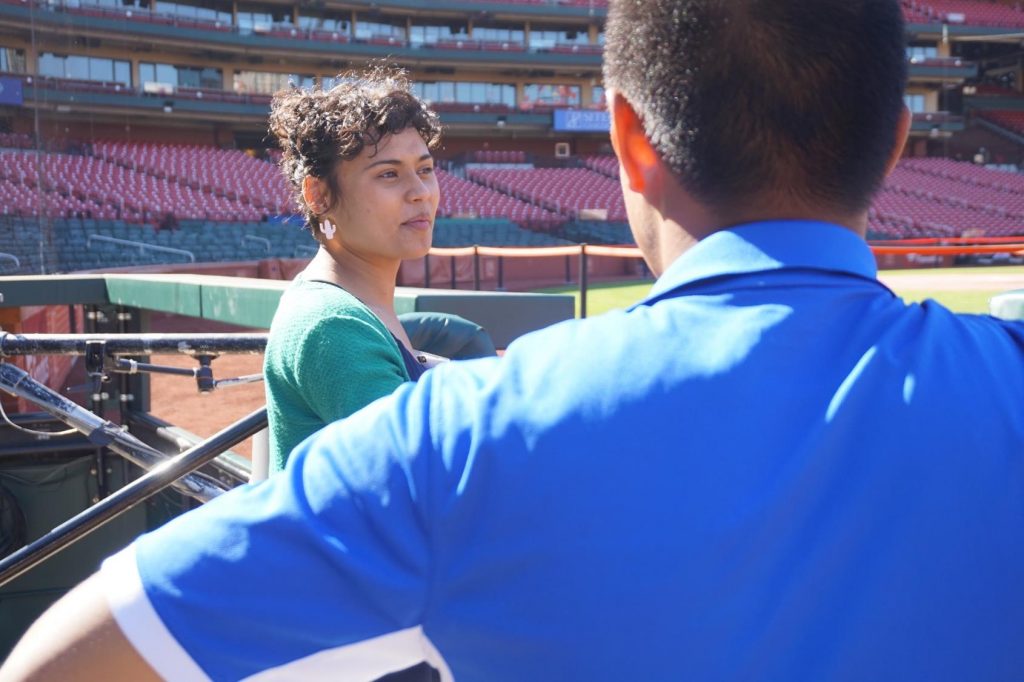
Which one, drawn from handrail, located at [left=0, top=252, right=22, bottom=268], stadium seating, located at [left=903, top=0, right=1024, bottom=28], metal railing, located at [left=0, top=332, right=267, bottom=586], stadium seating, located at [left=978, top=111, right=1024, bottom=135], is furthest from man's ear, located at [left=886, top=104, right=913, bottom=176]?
stadium seating, located at [left=978, top=111, right=1024, bottom=135]

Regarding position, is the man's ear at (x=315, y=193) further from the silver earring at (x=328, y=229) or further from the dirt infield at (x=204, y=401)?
the dirt infield at (x=204, y=401)

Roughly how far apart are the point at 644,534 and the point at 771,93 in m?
0.38

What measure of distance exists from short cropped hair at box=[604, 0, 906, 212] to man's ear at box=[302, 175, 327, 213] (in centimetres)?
108

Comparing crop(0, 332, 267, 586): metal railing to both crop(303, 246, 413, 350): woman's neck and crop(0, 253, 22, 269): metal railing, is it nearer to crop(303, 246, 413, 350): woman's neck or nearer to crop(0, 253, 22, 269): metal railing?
crop(303, 246, 413, 350): woman's neck

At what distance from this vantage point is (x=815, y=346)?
717 mm

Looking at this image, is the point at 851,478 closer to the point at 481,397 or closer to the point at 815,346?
the point at 815,346

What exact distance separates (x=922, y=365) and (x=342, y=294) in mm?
A: 936

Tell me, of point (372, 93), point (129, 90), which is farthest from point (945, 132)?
point (372, 93)

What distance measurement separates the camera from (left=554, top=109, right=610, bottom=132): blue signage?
37.3m

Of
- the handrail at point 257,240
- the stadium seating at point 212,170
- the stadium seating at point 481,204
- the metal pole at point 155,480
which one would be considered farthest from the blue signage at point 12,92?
the metal pole at point 155,480

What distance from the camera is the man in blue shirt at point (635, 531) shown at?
2.21ft

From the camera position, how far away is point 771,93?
76cm

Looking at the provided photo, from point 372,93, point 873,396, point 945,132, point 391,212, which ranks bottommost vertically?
point 873,396

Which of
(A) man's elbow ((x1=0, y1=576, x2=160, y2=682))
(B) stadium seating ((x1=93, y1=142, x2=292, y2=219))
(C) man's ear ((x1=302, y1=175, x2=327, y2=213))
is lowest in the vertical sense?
(A) man's elbow ((x1=0, y1=576, x2=160, y2=682))
